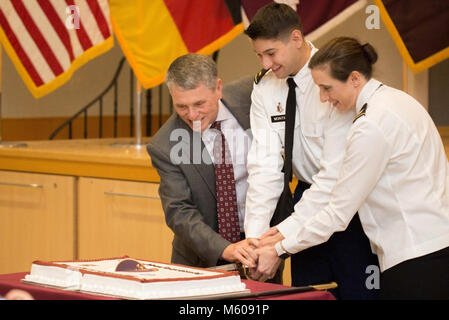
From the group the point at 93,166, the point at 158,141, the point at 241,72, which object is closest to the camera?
the point at 158,141

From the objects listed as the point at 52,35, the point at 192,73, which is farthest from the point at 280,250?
the point at 52,35

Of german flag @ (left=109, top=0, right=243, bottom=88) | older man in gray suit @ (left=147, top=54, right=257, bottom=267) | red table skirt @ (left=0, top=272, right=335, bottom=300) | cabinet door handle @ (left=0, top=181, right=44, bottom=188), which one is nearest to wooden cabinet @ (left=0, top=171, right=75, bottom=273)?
cabinet door handle @ (left=0, top=181, right=44, bottom=188)

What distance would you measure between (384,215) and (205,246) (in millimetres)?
624

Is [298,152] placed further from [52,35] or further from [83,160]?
[52,35]

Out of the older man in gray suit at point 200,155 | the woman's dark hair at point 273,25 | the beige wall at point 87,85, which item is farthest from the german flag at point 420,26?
the beige wall at point 87,85

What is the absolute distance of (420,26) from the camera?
3.74 metres

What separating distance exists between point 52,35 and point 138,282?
2958 mm

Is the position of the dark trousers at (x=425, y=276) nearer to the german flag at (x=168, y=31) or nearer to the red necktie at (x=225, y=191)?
the red necktie at (x=225, y=191)

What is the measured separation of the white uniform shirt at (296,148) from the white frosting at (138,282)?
580 millimetres

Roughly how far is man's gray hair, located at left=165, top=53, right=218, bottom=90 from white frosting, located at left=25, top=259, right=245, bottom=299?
2.32 feet

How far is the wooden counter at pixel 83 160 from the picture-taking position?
3.95m

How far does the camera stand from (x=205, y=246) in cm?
261

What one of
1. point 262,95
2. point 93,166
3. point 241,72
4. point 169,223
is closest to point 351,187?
point 262,95

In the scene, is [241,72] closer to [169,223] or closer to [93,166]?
[93,166]
